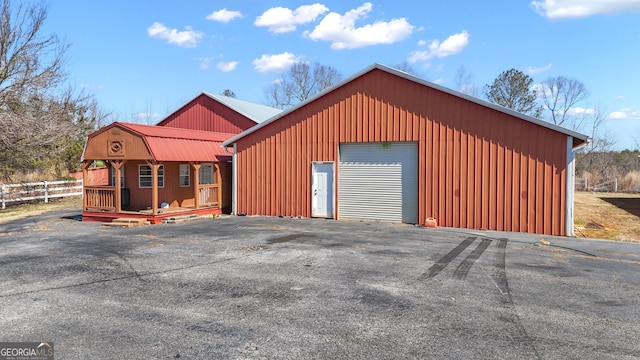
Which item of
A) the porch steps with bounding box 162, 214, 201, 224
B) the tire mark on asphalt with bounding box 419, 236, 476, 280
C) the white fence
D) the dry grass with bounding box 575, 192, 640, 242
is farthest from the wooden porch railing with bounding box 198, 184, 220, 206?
the dry grass with bounding box 575, 192, 640, 242

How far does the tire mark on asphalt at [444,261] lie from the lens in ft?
24.2

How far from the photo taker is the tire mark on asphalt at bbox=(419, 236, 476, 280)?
738 centimetres

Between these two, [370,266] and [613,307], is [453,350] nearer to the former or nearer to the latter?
[613,307]

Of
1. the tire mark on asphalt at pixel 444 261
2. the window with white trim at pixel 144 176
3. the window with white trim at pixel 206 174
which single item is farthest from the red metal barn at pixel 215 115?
the tire mark on asphalt at pixel 444 261

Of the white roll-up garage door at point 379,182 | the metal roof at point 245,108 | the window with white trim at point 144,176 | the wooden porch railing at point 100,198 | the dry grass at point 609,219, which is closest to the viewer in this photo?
the dry grass at point 609,219

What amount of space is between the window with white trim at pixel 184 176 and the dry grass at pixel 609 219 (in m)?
14.9

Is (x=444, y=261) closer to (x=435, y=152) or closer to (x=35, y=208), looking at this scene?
(x=435, y=152)

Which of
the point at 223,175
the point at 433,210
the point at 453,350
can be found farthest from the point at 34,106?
the point at 453,350

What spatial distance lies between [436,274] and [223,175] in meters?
12.6

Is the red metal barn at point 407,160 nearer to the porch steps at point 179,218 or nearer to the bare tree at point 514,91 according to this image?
the porch steps at point 179,218

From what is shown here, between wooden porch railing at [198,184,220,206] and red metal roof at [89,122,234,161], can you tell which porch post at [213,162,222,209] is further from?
red metal roof at [89,122,234,161]

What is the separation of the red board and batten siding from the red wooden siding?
6.58 m

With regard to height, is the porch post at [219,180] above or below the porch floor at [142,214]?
above

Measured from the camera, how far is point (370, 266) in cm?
807
